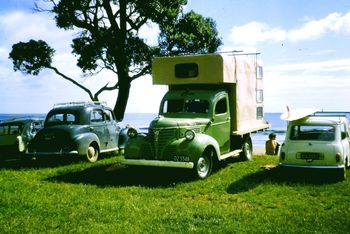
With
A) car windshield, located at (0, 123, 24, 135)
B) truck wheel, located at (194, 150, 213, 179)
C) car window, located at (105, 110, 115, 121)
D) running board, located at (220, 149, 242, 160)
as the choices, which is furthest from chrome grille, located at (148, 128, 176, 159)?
car windshield, located at (0, 123, 24, 135)

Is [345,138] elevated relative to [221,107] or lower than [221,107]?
lower

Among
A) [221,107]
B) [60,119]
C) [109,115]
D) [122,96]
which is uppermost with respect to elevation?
[122,96]

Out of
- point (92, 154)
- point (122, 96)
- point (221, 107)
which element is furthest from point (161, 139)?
point (122, 96)

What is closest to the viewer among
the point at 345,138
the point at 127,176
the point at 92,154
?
the point at 345,138

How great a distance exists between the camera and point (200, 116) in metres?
14.2

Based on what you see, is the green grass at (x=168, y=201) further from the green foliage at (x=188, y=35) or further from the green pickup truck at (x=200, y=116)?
the green foliage at (x=188, y=35)

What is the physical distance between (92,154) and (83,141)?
39.5 inches

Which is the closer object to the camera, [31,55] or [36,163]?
[36,163]

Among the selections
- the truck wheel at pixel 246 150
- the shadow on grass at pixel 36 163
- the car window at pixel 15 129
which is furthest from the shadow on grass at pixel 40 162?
the truck wheel at pixel 246 150

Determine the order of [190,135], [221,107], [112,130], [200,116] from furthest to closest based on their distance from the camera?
[112,130] → [221,107] → [200,116] → [190,135]

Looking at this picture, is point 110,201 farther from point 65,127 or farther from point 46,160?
point 46,160

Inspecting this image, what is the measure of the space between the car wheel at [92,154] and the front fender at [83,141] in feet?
1.02

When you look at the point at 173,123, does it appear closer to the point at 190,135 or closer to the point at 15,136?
the point at 190,135

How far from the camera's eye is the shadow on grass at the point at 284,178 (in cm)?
1196
